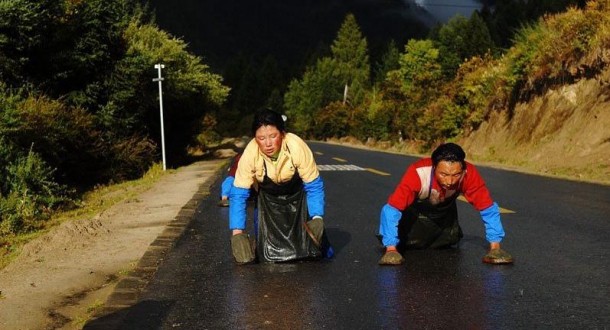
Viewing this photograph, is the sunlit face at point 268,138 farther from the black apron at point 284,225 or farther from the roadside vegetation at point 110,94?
the roadside vegetation at point 110,94

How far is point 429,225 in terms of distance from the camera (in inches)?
251

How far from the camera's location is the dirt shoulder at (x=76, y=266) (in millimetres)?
4598

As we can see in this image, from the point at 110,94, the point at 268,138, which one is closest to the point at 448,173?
the point at 268,138

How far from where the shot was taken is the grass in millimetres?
8188

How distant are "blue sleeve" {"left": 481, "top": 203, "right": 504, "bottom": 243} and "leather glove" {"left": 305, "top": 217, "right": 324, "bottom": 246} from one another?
5.29 feet

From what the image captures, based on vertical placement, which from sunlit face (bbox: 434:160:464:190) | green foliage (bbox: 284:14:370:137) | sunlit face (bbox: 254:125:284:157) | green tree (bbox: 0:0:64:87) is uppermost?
green foliage (bbox: 284:14:370:137)

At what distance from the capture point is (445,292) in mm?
4918

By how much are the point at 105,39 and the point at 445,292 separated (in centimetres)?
1610

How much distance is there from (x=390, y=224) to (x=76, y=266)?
132 inches

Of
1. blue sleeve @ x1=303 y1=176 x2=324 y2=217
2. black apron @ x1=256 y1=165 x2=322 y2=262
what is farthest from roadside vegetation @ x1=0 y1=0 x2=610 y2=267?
blue sleeve @ x1=303 y1=176 x2=324 y2=217

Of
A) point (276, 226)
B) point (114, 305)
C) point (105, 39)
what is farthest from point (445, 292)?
point (105, 39)

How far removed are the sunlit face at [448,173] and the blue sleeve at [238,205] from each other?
1.90 meters

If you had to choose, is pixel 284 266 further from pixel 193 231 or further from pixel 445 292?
pixel 193 231

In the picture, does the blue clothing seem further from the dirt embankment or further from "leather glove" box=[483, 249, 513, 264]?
the dirt embankment
